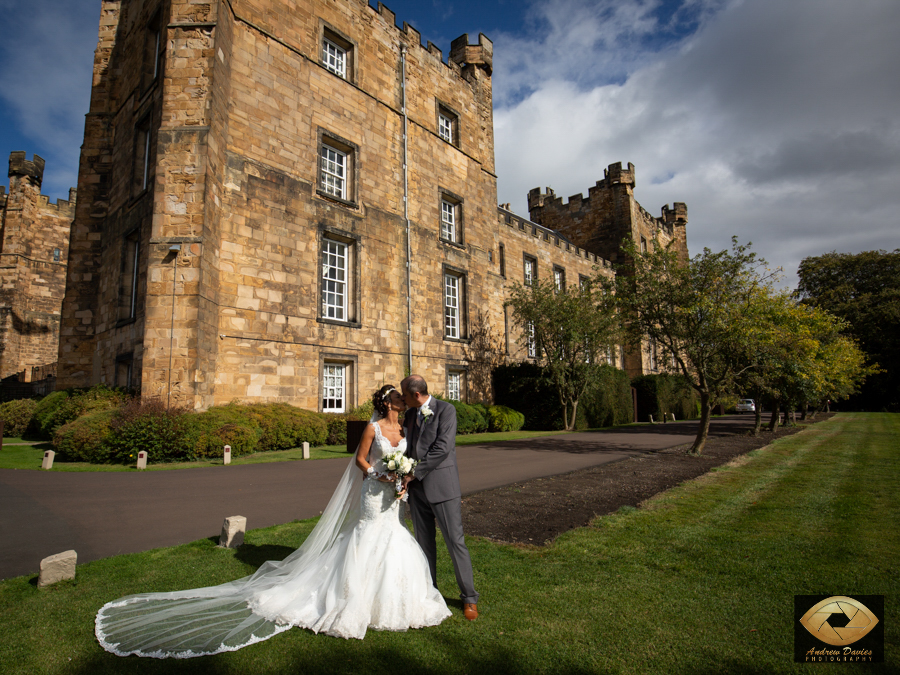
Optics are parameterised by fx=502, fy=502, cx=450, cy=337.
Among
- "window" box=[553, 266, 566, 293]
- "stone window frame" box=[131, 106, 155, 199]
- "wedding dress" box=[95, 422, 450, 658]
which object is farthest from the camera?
"window" box=[553, 266, 566, 293]

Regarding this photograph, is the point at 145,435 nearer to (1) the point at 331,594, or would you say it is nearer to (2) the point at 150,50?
(1) the point at 331,594

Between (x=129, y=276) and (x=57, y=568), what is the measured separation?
14525 millimetres

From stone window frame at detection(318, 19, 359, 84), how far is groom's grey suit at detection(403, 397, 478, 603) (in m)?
17.9

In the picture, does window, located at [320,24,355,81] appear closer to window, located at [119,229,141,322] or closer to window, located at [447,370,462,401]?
window, located at [119,229,141,322]

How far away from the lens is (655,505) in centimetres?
709

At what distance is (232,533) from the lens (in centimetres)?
526

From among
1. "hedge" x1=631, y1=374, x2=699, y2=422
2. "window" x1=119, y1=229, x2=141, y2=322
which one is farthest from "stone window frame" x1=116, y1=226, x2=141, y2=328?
"hedge" x1=631, y1=374, x2=699, y2=422

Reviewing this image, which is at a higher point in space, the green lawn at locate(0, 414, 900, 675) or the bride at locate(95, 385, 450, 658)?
the bride at locate(95, 385, 450, 658)

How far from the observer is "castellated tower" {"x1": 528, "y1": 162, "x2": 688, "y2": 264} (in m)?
39.9

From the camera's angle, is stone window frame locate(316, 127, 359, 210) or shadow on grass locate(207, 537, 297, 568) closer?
shadow on grass locate(207, 537, 297, 568)

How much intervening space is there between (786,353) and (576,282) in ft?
76.7

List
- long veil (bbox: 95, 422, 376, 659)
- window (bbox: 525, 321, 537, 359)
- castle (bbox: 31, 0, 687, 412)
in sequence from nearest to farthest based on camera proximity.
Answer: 1. long veil (bbox: 95, 422, 376, 659)
2. castle (bbox: 31, 0, 687, 412)
3. window (bbox: 525, 321, 537, 359)

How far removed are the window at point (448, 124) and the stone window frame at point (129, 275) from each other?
13.3m

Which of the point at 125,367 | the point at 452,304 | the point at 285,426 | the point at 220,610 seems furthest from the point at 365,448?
the point at 452,304
